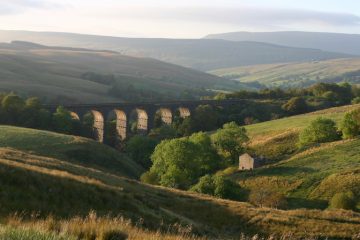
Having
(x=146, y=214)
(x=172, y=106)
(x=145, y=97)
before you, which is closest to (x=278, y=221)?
(x=146, y=214)

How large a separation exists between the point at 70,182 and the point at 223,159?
A: 54.4 metres

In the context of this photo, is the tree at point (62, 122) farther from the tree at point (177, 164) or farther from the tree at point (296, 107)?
the tree at point (296, 107)

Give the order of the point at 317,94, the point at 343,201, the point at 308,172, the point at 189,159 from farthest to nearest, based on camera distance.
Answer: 1. the point at 317,94
2. the point at 189,159
3. the point at 308,172
4. the point at 343,201

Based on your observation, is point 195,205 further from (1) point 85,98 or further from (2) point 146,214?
(1) point 85,98

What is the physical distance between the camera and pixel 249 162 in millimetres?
68125

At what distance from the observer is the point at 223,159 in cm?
7688

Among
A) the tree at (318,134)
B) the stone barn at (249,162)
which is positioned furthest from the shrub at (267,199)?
the tree at (318,134)

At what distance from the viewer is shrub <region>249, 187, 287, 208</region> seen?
47.7m

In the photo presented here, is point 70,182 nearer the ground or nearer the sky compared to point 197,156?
nearer the sky

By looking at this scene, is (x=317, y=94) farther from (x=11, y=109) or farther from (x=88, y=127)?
(x=11, y=109)

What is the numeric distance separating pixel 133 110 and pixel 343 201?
2989 inches

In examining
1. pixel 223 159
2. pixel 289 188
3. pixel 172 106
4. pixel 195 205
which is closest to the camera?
pixel 195 205

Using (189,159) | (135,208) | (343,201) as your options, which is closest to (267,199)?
(343,201)

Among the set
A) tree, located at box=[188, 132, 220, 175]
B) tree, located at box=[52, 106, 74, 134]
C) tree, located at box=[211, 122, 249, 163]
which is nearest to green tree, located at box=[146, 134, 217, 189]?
tree, located at box=[188, 132, 220, 175]
